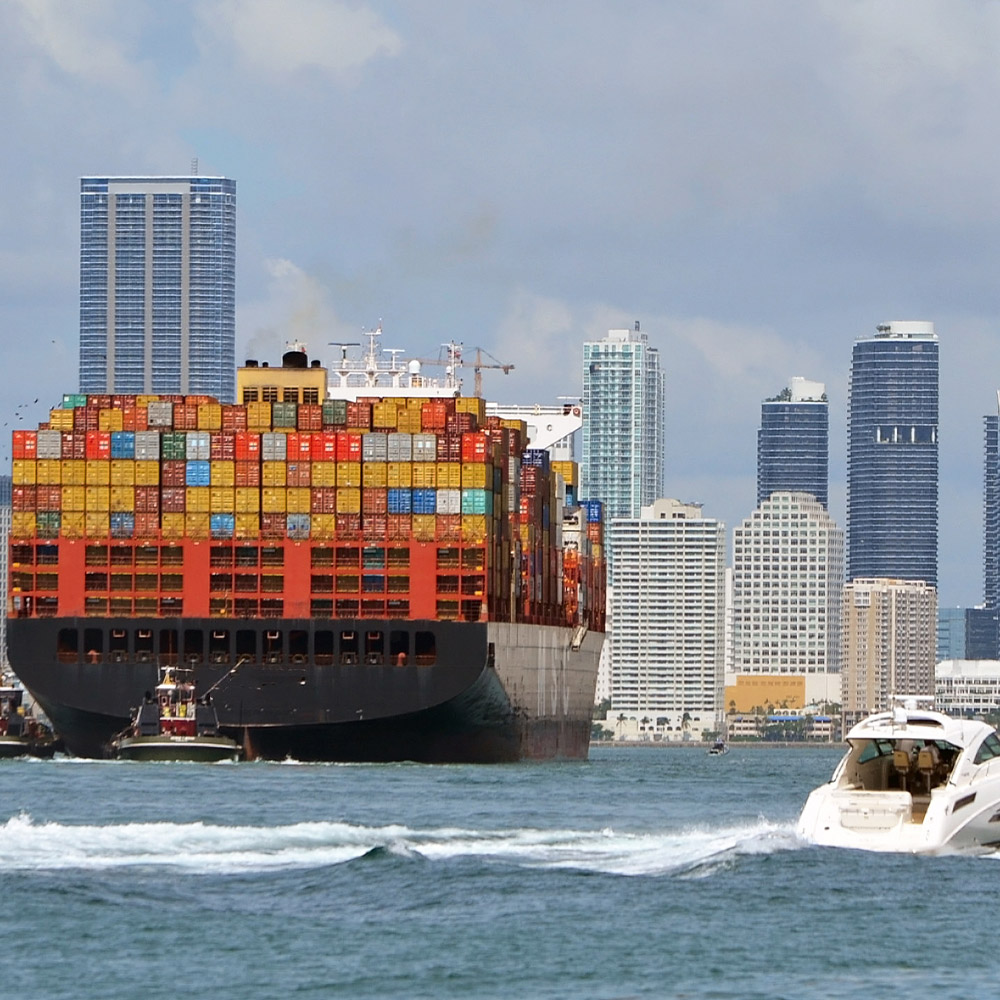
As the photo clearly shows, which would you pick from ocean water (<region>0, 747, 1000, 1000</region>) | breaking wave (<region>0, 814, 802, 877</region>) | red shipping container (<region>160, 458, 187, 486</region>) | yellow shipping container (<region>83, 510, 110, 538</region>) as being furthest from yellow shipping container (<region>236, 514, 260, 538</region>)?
breaking wave (<region>0, 814, 802, 877</region>)

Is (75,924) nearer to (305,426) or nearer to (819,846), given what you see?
(819,846)

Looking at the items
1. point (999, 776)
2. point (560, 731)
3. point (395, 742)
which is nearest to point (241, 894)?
point (999, 776)

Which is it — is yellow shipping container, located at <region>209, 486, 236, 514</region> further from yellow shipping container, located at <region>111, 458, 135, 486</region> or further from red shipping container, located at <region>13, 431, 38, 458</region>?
red shipping container, located at <region>13, 431, 38, 458</region>

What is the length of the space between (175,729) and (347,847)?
55020 millimetres

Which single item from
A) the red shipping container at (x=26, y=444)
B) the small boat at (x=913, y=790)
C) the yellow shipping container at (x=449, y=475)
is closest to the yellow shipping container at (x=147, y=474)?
the red shipping container at (x=26, y=444)

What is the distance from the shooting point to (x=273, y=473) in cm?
11462

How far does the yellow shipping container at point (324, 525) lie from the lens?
11425 centimetres

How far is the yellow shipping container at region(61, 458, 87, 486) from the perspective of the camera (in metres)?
116

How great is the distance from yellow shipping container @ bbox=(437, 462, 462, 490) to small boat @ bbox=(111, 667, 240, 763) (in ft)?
43.7

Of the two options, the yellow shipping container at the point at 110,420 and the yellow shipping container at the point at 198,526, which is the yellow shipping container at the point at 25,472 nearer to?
the yellow shipping container at the point at 110,420

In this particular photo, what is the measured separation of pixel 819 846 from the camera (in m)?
47.4

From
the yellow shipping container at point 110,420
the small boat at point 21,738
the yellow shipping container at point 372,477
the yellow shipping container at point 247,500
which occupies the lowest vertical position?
the small boat at point 21,738

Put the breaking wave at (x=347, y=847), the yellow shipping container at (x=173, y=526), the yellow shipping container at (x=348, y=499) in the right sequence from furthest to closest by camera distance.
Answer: the yellow shipping container at (x=173, y=526)
the yellow shipping container at (x=348, y=499)
the breaking wave at (x=347, y=847)

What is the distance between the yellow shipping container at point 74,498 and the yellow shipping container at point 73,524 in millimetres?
186
